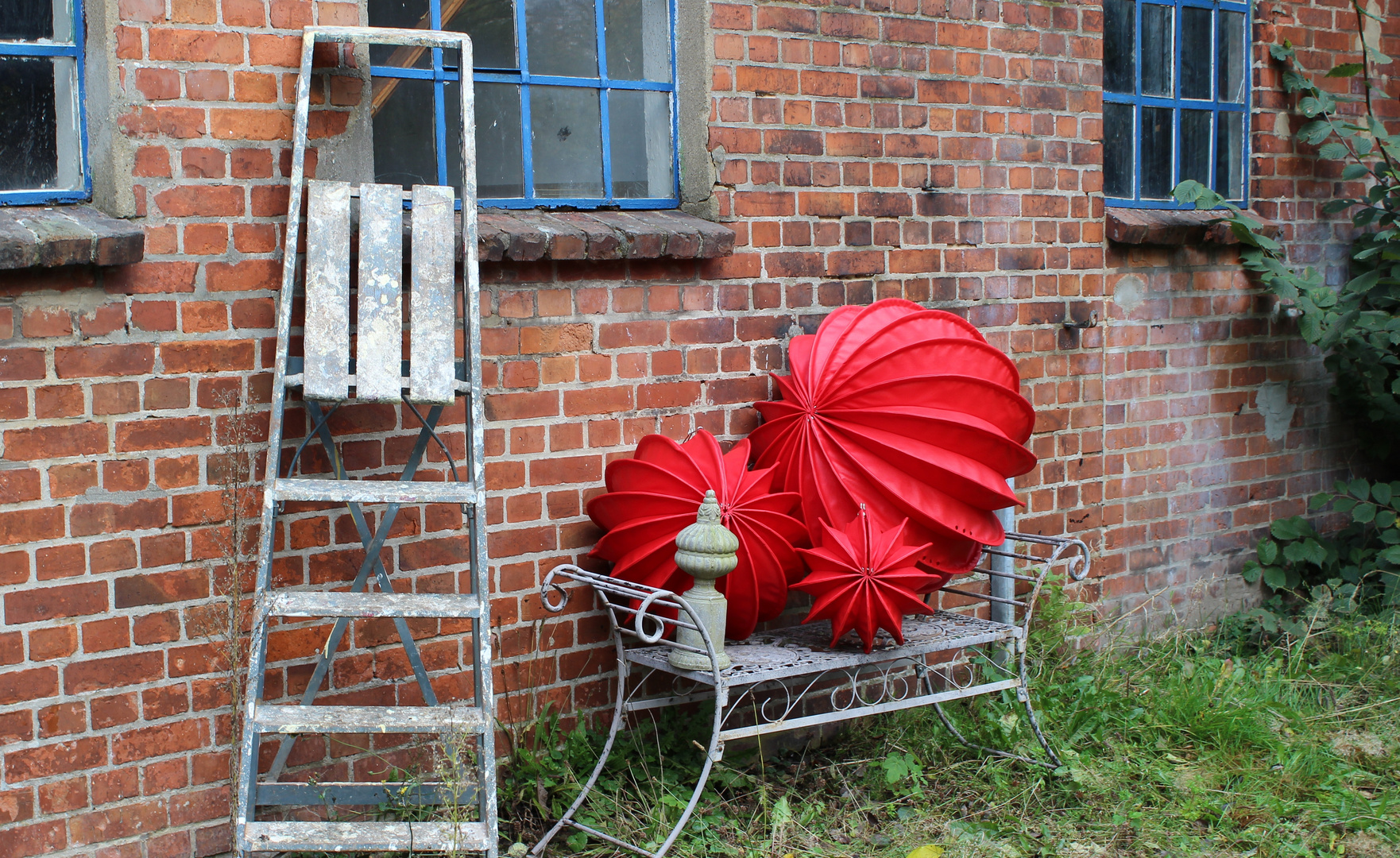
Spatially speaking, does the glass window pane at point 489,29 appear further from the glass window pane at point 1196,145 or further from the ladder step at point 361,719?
the glass window pane at point 1196,145

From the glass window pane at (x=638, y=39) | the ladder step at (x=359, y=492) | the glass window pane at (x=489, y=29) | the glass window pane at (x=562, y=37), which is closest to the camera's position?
the ladder step at (x=359, y=492)

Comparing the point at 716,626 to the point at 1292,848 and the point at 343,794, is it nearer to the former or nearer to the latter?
the point at 343,794

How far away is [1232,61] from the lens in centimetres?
501

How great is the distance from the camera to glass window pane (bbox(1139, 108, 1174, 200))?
15.8ft

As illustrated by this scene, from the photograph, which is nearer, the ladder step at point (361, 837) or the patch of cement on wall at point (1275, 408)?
the ladder step at point (361, 837)

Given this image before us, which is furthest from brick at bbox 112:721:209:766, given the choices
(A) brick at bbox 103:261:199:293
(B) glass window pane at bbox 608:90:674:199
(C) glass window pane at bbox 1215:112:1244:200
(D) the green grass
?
(C) glass window pane at bbox 1215:112:1244:200

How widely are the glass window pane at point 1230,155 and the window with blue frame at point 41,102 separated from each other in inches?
173

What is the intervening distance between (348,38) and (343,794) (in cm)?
187

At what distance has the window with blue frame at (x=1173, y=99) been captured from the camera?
4699mm

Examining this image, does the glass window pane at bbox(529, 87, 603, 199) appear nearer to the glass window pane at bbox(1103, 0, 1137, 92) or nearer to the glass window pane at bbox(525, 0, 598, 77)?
the glass window pane at bbox(525, 0, 598, 77)

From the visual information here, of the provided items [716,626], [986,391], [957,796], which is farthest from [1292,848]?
[716,626]

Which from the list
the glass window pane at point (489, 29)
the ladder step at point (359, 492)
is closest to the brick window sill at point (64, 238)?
the ladder step at point (359, 492)

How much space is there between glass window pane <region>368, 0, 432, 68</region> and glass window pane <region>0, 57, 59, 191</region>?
31.9 inches

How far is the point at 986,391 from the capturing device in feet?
10.8
